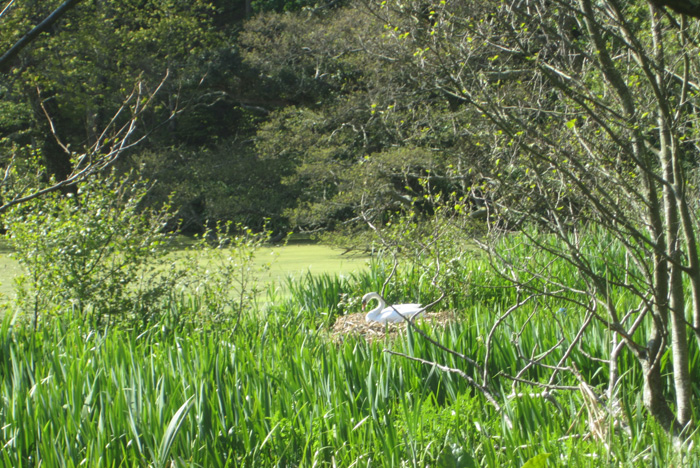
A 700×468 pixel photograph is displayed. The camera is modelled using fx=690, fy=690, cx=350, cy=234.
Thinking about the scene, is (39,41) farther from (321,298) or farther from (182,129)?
(321,298)

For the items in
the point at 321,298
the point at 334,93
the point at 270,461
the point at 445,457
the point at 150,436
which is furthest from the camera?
the point at 334,93

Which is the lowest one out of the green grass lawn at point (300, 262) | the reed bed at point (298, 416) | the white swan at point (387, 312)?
the green grass lawn at point (300, 262)

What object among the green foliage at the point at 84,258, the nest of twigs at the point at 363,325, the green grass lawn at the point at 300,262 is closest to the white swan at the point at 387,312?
the nest of twigs at the point at 363,325

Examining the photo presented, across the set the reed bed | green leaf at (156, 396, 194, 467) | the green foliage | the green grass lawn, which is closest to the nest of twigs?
the green foliage

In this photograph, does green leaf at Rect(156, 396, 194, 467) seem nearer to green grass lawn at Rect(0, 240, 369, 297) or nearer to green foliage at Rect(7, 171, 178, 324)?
green foliage at Rect(7, 171, 178, 324)

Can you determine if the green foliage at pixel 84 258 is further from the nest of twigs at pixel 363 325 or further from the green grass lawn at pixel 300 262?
the green grass lawn at pixel 300 262

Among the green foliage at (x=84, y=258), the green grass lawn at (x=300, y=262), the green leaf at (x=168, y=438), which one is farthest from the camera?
the green grass lawn at (x=300, y=262)

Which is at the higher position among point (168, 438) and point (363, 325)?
point (168, 438)

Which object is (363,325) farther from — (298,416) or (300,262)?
(300,262)

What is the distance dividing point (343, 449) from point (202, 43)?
49.6 feet

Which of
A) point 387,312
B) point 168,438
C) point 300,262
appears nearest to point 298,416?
point 168,438

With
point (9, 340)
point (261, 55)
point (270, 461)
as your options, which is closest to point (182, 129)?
point (261, 55)

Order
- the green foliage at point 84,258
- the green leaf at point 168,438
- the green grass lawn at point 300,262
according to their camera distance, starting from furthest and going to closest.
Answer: the green grass lawn at point 300,262
the green foliage at point 84,258
the green leaf at point 168,438

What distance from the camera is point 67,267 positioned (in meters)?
4.33
